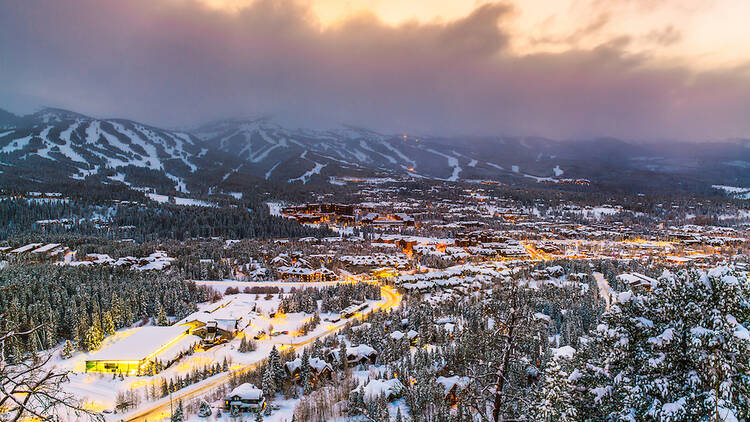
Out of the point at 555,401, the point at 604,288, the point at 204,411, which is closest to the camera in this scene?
the point at 555,401

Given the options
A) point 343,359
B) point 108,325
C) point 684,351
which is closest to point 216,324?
point 108,325

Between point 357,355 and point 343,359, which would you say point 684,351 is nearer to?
point 343,359

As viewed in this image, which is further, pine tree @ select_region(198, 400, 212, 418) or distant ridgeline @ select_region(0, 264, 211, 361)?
distant ridgeline @ select_region(0, 264, 211, 361)

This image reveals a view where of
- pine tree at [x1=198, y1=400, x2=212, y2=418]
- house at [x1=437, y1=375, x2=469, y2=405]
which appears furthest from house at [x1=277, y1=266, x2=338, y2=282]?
pine tree at [x1=198, y1=400, x2=212, y2=418]

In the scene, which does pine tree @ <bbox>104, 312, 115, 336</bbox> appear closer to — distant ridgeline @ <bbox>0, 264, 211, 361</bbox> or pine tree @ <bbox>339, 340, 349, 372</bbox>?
distant ridgeline @ <bbox>0, 264, 211, 361</bbox>

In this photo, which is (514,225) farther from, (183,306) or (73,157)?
(73,157)

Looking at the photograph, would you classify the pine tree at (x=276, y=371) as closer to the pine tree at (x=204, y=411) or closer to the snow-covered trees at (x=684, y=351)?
the pine tree at (x=204, y=411)

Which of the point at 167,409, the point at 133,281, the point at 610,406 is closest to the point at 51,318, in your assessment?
the point at 133,281
